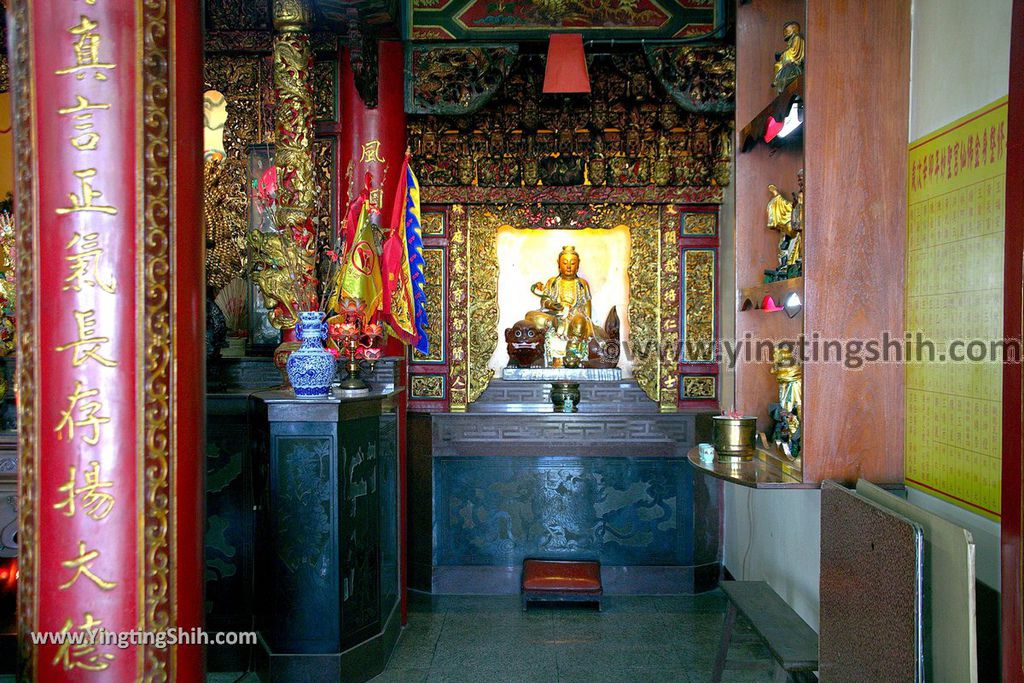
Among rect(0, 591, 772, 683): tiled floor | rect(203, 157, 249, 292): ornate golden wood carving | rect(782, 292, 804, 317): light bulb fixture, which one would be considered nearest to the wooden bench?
rect(0, 591, 772, 683): tiled floor

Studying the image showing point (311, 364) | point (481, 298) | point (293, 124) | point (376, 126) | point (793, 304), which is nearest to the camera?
point (793, 304)

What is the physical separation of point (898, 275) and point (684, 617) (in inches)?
105

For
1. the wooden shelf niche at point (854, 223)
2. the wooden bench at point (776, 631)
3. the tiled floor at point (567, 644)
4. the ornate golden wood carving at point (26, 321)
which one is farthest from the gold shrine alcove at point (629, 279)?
the ornate golden wood carving at point (26, 321)

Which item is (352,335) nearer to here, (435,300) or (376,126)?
(435,300)

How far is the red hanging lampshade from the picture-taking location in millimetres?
3773

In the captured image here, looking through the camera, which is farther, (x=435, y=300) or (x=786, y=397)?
(x=435, y=300)

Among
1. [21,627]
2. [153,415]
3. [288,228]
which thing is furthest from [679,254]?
[21,627]

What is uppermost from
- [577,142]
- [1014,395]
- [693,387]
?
[577,142]

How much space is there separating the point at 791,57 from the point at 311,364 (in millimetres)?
2191

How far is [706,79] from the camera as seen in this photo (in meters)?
4.21

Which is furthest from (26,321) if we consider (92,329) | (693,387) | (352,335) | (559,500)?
(693,387)

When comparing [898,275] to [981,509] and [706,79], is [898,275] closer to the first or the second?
[981,509]

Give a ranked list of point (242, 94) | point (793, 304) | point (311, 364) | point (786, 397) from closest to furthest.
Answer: point (793, 304) → point (786, 397) → point (311, 364) → point (242, 94)

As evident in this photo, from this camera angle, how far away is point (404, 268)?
383cm
